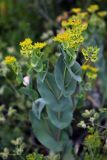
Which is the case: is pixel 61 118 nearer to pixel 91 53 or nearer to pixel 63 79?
pixel 63 79

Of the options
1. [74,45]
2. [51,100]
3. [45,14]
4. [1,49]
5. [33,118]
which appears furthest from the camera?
[45,14]

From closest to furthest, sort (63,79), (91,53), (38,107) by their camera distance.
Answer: (91,53), (63,79), (38,107)

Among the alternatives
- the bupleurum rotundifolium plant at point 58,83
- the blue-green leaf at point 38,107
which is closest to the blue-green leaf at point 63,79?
the bupleurum rotundifolium plant at point 58,83

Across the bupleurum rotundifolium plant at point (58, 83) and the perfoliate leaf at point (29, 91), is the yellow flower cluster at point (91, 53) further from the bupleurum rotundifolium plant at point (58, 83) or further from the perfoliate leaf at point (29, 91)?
the perfoliate leaf at point (29, 91)

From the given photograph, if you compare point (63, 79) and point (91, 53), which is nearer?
point (91, 53)

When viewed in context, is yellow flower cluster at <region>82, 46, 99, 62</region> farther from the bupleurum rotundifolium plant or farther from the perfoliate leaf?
the perfoliate leaf

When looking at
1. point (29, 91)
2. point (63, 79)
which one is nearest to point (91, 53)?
point (63, 79)

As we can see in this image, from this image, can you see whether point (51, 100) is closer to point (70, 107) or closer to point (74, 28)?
point (70, 107)

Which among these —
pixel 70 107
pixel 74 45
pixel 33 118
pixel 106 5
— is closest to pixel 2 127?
pixel 33 118

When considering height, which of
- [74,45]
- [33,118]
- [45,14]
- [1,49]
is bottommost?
[33,118]
